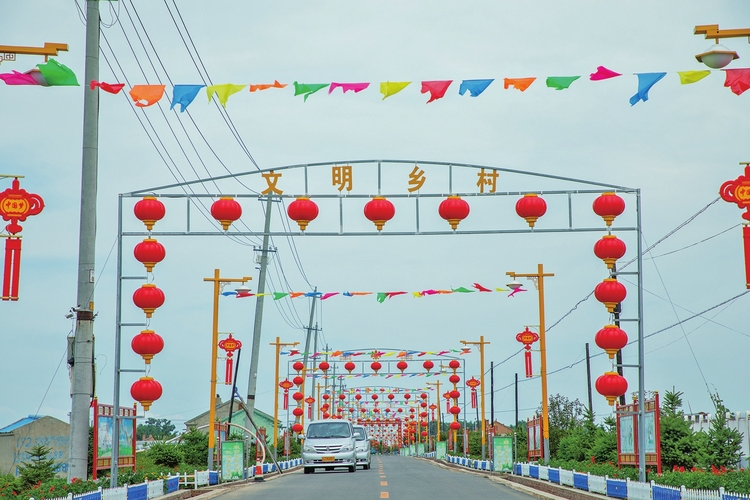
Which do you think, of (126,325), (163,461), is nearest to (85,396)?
(126,325)

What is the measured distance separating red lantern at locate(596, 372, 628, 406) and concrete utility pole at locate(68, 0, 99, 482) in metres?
10.0

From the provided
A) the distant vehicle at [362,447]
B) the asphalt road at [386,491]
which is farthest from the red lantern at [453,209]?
the distant vehicle at [362,447]

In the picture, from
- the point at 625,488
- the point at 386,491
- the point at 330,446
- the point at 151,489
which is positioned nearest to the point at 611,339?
the point at 625,488

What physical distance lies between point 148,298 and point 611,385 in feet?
30.7

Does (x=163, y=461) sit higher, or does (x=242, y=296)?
(x=242, y=296)

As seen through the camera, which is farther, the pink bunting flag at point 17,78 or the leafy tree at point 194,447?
the leafy tree at point 194,447

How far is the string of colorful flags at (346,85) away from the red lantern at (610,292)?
4218 millimetres

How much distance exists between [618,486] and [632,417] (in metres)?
2.58

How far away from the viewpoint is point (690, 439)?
2419cm

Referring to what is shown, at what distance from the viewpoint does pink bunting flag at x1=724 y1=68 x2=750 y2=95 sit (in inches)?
557

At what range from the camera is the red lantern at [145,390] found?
17.5m

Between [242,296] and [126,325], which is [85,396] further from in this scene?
[242,296]

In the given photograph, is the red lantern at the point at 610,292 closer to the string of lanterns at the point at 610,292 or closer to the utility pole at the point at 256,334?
the string of lanterns at the point at 610,292

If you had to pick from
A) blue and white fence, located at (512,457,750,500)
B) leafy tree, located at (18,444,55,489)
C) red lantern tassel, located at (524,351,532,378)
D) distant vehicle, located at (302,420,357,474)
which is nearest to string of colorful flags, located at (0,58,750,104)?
blue and white fence, located at (512,457,750,500)
